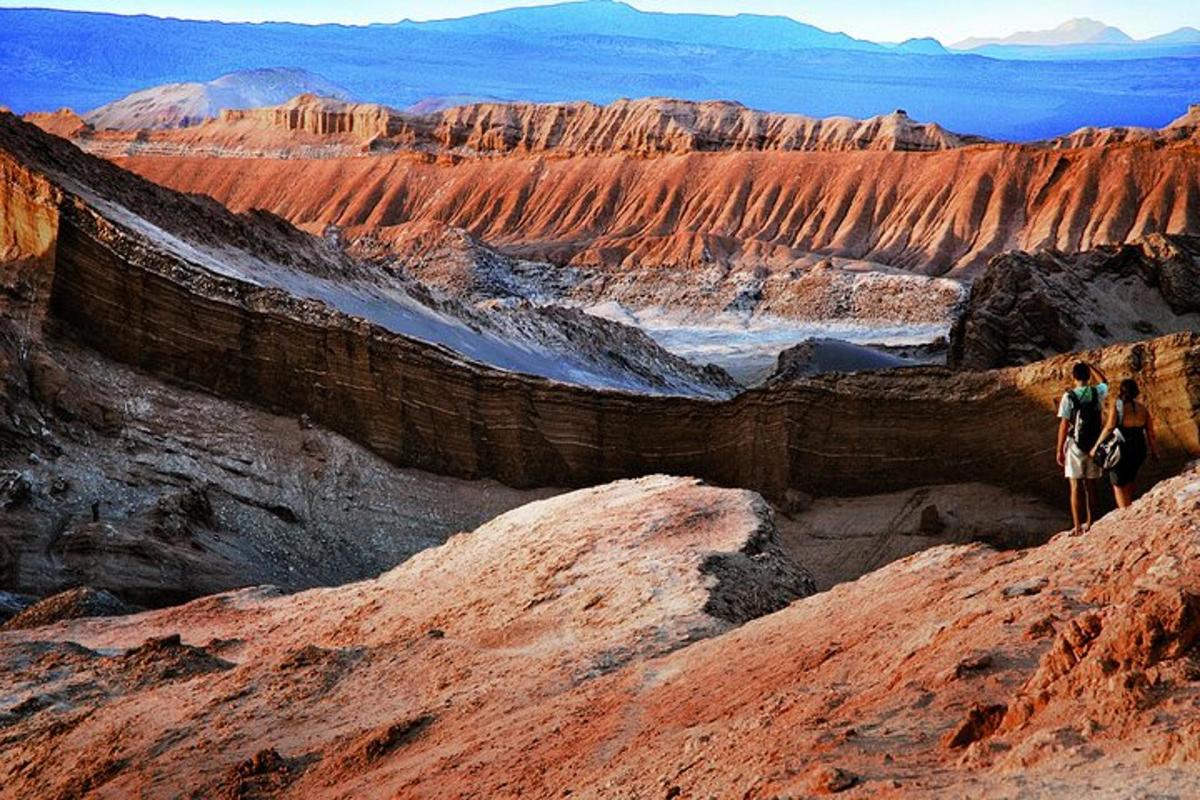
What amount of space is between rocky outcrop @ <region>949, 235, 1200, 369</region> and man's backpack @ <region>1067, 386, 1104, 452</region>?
45.4 ft

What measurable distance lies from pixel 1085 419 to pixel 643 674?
11.0 ft

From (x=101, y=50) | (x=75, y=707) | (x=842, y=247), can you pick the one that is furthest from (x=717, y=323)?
(x=101, y=50)

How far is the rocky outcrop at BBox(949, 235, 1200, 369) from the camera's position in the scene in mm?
24062

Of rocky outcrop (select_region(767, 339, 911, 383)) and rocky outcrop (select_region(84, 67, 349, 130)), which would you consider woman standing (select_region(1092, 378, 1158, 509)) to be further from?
rocky outcrop (select_region(84, 67, 349, 130))

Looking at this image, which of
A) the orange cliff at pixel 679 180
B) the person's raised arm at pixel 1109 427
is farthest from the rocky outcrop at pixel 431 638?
the orange cliff at pixel 679 180

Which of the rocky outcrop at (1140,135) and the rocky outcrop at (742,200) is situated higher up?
the rocky outcrop at (1140,135)

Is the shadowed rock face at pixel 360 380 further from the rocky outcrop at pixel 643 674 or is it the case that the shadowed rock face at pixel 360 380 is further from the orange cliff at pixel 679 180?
the orange cliff at pixel 679 180

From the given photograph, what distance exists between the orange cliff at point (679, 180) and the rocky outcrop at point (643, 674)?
158ft

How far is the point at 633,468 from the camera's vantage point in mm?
19625

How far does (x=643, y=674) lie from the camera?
8164 millimetres

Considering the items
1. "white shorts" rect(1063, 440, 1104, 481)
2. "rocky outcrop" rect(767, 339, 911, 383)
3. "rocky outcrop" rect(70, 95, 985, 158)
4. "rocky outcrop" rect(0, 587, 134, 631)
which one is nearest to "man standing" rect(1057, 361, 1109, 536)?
"white shorts" rect(1063, 440, 1104, 481)

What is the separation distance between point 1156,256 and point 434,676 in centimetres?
1987

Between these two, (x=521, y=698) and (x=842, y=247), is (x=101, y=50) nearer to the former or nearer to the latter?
(x=842, y=247)

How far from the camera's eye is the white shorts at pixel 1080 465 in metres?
9.66
